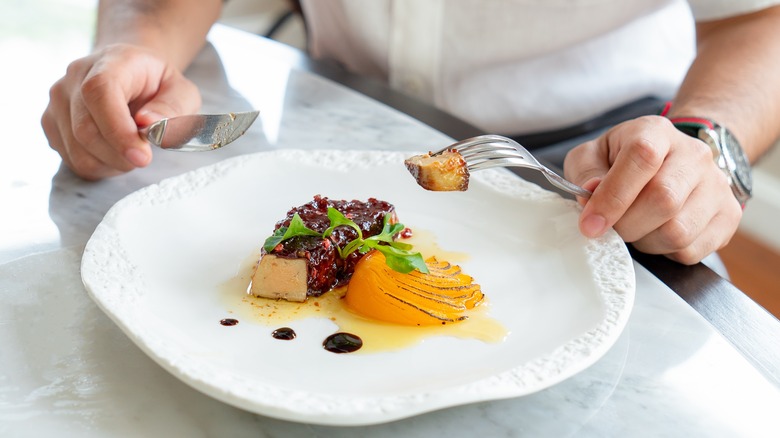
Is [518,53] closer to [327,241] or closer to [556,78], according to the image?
[556,78]

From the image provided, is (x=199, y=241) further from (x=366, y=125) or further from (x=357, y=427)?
(x=366, y=125)

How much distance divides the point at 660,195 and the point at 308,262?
0.54 metres

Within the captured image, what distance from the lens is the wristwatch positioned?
144 centimetres

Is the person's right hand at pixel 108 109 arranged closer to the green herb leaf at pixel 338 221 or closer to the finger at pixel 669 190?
the green herb leaf at pixel 338 221

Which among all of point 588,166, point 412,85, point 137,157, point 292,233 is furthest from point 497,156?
point 412,85

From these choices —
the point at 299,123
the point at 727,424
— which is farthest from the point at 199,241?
the point at 727,424

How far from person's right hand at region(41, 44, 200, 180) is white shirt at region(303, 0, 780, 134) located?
63 centimetres

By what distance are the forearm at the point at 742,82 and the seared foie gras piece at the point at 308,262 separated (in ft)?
2.51

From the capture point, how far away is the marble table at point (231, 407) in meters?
0.91

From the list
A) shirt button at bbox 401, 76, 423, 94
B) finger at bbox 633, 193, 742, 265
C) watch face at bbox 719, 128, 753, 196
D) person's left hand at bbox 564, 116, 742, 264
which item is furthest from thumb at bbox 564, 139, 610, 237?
shirt button at bbox 401, 76, 423, 94

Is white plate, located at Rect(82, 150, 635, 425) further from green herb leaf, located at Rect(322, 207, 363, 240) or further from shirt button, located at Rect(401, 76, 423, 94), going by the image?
shirt button, located at Rect(401, 76, 423, 94)

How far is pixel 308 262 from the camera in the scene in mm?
1116

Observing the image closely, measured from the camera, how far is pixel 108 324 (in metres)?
1.08

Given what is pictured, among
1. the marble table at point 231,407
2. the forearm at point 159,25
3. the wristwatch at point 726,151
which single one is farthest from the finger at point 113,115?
the wristwatch at point 726,151
